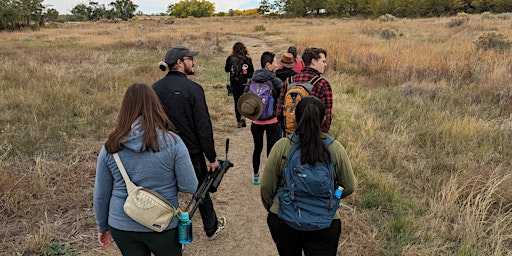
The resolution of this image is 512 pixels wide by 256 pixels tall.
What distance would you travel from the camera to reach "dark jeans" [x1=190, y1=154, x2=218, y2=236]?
3438 millimetres

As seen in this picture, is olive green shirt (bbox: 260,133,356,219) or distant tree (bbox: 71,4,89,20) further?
distant tree (bbox: 71,4,89,20)

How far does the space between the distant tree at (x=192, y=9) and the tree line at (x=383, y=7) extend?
94.5 ft

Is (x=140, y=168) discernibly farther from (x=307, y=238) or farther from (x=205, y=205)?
(x=205, y=205)

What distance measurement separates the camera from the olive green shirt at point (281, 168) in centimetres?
211

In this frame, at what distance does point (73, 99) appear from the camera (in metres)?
8.17

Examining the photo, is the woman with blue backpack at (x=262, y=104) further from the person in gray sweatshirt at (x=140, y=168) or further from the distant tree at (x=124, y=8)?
the distant tree at (x=124, y=8)

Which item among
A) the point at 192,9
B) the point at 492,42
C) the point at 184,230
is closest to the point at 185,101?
the point at 184,230

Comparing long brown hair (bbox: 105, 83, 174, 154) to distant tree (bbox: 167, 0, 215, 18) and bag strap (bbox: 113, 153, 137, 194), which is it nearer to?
bag strap (bbox: 113, 153, 137, 194)

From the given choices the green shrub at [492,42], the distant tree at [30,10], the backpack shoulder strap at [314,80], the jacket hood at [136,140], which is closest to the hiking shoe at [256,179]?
the backpack shoulder strap at [314,80]

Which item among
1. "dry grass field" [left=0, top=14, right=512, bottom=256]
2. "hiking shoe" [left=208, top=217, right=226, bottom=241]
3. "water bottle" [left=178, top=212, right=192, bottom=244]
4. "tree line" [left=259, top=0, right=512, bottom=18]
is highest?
"tree line" [left=259, top=0, right=512, bottom=18]

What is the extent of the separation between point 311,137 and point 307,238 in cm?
68

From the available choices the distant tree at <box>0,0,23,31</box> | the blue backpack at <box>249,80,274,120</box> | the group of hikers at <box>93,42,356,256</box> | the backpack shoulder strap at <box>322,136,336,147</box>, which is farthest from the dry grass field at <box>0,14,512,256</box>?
the distant tree at <box>0,0,23,31</box>

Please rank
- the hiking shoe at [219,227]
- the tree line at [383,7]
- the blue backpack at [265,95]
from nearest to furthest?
the hiking shoe at [219,227], the blue backpack at [265,95], the tree line at [383,7]

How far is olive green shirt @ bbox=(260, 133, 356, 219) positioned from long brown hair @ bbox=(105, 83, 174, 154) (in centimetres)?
72
